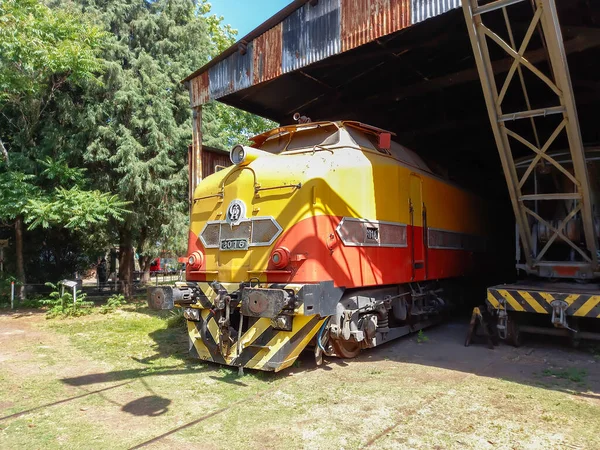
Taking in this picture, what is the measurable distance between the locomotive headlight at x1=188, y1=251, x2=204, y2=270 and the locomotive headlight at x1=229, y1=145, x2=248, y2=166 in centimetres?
145

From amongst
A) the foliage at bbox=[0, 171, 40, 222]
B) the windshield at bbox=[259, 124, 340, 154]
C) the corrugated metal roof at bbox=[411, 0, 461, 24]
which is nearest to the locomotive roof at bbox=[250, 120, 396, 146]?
the windshield at bbox=[259, 124, 340, 154]

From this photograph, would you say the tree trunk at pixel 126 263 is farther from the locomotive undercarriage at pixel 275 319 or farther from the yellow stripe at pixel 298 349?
the yellow stripe at pixel 298 349

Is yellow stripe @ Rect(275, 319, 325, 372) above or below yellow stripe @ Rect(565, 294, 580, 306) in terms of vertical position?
below

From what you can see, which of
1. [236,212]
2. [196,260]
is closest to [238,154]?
[236,212]

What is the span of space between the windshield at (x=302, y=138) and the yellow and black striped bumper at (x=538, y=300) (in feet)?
11.7

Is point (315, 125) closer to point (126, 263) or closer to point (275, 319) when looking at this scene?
point (275, 319)

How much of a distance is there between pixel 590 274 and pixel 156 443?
675cm

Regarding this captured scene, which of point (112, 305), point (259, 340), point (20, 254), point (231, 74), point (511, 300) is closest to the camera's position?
point (259, 340)

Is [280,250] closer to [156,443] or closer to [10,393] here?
[156,443]

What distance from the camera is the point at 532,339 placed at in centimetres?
791

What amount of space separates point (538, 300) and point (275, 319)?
404cm

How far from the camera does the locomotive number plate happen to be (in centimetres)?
613

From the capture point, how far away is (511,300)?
7000 mm

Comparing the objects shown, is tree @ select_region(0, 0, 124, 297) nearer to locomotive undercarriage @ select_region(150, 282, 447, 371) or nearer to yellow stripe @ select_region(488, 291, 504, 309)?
locomotive undercarriage @ select_region(150, 282, 447, 371)
